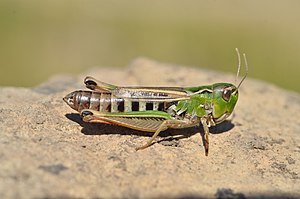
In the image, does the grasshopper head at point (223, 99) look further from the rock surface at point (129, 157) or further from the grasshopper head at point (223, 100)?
the rock surface at point (129, 157)

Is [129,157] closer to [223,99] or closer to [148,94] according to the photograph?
[148,94]

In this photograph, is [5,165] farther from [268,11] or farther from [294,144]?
[268,11]

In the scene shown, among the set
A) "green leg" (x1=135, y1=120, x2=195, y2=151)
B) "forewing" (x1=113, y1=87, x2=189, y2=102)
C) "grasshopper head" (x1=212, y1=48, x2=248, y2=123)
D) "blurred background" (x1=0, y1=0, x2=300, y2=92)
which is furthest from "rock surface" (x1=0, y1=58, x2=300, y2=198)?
"blurred background" (x1=0, y1=0, x2=300, y2=92)

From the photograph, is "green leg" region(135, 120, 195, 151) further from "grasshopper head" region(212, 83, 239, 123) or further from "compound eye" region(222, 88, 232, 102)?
"compound eye" region(222, 88, 232, 102)

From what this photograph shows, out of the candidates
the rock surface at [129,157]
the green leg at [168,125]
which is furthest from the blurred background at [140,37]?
the green leg at [168,125]

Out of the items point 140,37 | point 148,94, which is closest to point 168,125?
point 148,94

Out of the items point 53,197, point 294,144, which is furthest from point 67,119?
point 294,144
